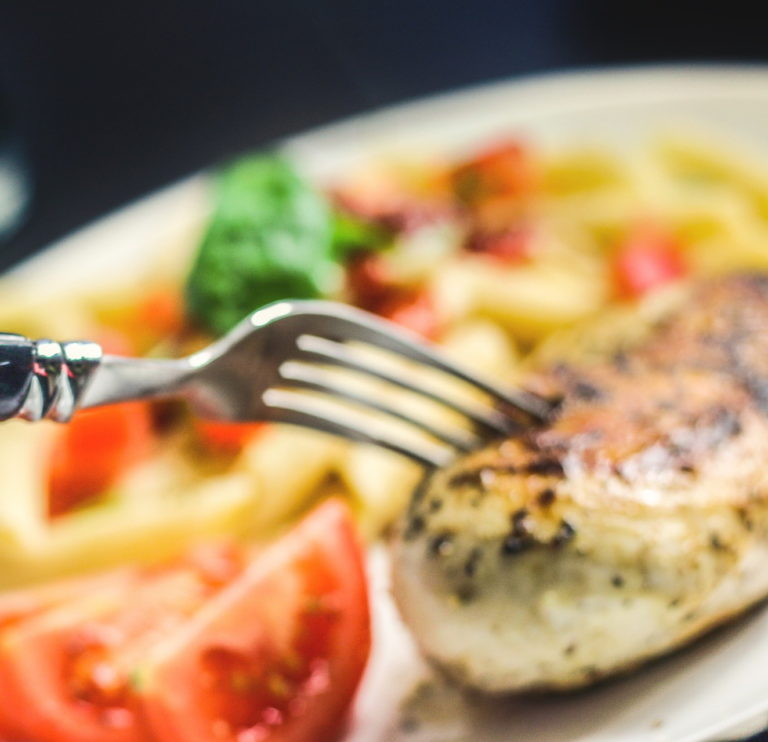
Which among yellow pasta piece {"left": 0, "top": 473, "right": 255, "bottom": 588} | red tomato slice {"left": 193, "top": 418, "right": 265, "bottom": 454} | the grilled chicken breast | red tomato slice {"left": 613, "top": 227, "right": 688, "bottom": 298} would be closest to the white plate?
the grilled chicken breast

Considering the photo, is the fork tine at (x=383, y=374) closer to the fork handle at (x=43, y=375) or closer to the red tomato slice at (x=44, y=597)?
the fork handle at (x=43, y=375)

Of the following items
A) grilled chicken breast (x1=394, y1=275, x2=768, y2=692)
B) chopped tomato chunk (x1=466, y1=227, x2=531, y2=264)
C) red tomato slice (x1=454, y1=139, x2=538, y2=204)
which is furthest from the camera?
red tomato slice (x1=454, y1=139, x2=538, y2=204)

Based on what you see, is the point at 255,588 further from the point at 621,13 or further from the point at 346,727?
the point at 621,13

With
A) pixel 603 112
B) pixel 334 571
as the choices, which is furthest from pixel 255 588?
pixel 603 112

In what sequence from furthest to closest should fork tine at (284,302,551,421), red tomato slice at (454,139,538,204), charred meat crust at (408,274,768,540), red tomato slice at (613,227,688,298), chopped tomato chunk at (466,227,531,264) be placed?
1. red tomato slice at (454,139,538,204)
2. chopped tomato chunk at (466,227,531,264)
3. red tomato slice at (613,227,688,298)
4. fork tine at (284,302,551,421)
5. charred meat crust at (408,274,768,540)

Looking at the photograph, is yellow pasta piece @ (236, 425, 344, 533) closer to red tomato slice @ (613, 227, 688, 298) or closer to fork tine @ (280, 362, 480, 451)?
fork tine @ (280, 362, 480, 451)

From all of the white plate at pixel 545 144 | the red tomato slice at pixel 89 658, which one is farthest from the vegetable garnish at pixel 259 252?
the red tomato slice at pixel 89 658

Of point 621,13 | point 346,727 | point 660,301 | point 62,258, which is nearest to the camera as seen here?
point 346,727
